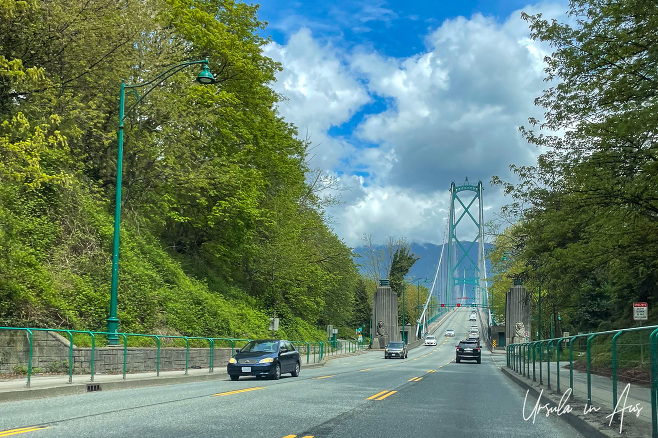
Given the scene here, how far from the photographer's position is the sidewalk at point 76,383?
12.9m

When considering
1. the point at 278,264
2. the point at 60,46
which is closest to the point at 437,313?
the point at 278,264

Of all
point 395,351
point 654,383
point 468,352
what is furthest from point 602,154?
point 395,351

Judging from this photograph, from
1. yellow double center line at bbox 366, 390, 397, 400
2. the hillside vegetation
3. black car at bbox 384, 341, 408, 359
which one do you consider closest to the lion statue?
black car at bbox 384, 341, 408, 359

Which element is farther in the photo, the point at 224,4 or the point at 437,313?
the point at 437,313

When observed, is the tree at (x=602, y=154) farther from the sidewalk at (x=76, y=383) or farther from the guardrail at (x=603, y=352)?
the sidewalk at (x=76, y=383)

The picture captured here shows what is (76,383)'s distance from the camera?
14969 millimetres

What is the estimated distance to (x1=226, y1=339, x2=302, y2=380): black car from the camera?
810 inches

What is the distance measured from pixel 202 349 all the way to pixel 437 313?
15426cm

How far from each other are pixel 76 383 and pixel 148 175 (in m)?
16.5

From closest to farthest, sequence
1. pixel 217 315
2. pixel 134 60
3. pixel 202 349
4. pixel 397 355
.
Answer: pixel 202 349
pixel 134 60
pixel 217 315
pixel 397 355

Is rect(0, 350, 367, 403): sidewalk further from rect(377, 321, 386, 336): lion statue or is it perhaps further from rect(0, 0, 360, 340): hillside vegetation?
rect(377, 321, 386, 336): lion statue

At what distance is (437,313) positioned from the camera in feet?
566

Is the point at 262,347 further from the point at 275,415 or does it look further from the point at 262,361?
the point at 275,415

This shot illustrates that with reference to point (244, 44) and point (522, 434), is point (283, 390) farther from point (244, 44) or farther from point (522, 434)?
point (244, 44)
